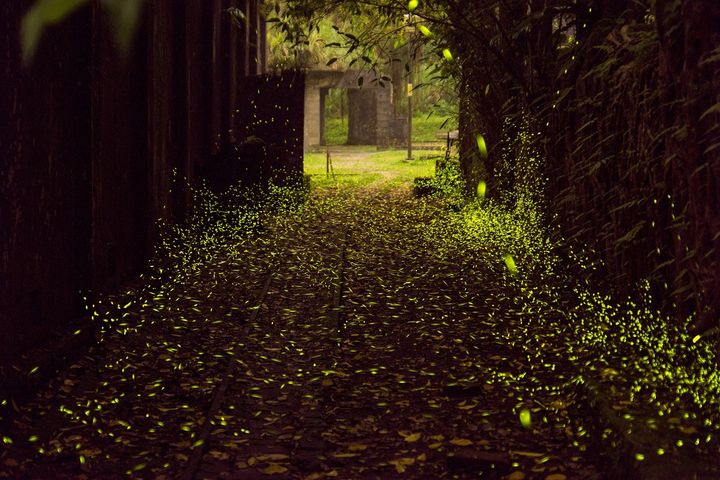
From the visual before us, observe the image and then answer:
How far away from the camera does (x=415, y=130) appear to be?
5525cm

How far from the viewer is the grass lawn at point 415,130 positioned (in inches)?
1997

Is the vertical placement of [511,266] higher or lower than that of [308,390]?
higher

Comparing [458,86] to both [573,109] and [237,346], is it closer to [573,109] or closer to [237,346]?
[573,109]

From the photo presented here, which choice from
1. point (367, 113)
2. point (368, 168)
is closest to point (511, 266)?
point (368, 168)

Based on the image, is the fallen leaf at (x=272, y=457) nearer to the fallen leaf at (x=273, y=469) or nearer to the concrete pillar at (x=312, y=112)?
the fallen leaf at (x=273, y=469)

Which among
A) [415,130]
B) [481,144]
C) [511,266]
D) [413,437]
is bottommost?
[413,437]

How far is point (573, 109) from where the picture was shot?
7.60m

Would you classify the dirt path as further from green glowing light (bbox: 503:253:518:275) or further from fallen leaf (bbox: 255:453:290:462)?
green glowing light (bbox: 503:253:518:275)

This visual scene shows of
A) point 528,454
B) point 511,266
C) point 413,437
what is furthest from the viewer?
point 511,266

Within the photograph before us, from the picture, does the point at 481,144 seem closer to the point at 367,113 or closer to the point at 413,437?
the point at 413,437

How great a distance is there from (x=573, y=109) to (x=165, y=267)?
4662mm

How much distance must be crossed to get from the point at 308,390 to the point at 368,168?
928 inches

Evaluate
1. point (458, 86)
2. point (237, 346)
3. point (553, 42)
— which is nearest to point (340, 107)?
point (458, 86)

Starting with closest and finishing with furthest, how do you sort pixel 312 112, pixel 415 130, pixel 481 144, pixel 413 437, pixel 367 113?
pixel 413 437 < pixel 481 144 < pixel 312 112 < pixel 367 113 < pixel 415 130
